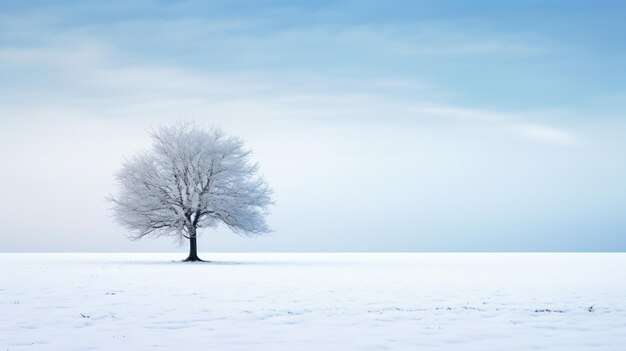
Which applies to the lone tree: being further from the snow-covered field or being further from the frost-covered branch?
the snow-covered field

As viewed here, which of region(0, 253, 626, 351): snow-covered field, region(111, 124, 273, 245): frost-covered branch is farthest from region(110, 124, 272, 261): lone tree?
region(0, 253, 626, 351): snow-covered field

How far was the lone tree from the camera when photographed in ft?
166

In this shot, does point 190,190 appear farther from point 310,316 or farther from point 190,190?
point 310,316

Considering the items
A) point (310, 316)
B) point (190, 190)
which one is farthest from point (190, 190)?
point (310, 316)

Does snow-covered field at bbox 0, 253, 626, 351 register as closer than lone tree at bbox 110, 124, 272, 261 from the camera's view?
Yes

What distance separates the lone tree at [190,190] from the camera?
5069cm

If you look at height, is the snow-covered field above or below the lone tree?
below

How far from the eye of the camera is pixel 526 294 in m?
21.8

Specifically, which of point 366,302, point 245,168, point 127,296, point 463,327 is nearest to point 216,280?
point 127,296

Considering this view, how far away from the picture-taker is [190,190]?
51.9 metres

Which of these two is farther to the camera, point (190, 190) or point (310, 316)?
point (190, 190)

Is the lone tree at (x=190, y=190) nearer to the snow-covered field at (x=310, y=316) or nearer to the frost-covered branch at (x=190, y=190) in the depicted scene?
the frost-covered branch at (x=190, y=190)

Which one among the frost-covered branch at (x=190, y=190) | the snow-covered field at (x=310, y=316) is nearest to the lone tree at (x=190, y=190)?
the frost-covered branch at (x=190, y=190)

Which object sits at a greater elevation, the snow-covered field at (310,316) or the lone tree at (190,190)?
the lone tree at (190,190)
